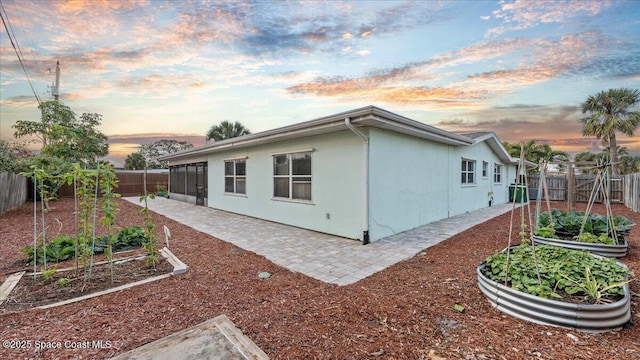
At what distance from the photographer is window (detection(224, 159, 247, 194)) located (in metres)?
9.57

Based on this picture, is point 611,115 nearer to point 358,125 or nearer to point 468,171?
point 468,171

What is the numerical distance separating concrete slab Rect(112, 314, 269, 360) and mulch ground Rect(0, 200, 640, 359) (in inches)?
3.8

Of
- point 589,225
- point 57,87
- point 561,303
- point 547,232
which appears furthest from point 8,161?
point 589,225

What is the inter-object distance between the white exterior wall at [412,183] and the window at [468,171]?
0.21m

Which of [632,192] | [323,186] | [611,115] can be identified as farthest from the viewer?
[611,115]

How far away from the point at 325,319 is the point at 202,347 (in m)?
1.07

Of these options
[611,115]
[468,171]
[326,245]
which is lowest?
[326,245]

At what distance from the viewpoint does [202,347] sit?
7.07 ft

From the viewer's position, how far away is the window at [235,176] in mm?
9570

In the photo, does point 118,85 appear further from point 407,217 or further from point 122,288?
point 407,217

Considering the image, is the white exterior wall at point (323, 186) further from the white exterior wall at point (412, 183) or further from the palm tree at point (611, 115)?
the palm tree at point (611, 115)

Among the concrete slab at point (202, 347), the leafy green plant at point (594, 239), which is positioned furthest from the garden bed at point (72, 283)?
the leafy green plant at point (594, 239)

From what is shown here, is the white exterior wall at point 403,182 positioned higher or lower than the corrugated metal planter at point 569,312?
higher

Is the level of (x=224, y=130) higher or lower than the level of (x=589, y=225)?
higher
